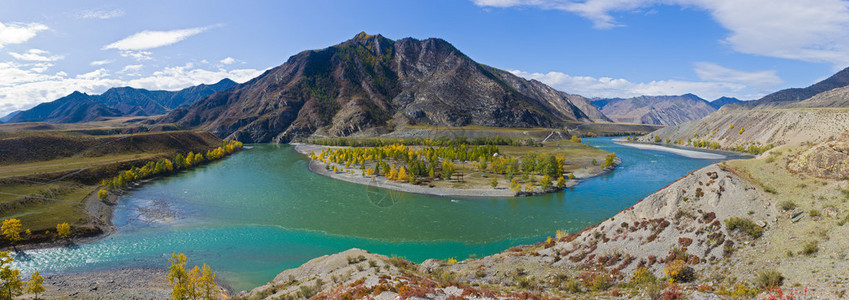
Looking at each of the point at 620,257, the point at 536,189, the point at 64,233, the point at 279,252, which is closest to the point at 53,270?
the point at 64,233

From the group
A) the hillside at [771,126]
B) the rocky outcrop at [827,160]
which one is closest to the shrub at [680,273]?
the rocky outcrop at [827,160]

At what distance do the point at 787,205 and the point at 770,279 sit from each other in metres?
7.67

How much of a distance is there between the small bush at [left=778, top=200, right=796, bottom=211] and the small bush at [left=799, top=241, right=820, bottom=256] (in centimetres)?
388

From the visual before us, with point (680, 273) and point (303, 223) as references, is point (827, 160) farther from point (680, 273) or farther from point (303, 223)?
point (303, 223)

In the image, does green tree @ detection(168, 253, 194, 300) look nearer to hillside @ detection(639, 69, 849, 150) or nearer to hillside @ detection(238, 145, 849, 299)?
hillside @ detection(238, 145, 849, 299)

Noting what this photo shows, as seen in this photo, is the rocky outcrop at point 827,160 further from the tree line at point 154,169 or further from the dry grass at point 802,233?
the tree line at point 154,169

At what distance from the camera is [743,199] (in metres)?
21.7

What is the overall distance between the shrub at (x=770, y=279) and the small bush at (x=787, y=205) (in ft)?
22.0

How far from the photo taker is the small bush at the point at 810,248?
15.8m

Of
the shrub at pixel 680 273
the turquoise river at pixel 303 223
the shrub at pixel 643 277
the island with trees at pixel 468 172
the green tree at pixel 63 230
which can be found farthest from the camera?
the island with trees at pixel 468 172

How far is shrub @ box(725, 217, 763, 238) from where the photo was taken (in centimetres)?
1900

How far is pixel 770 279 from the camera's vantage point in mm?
14875

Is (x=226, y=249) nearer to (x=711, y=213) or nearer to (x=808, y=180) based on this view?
(x=711, y=213)

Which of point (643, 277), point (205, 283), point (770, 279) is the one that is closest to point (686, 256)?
point (643, 277)
